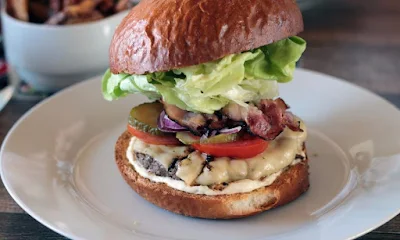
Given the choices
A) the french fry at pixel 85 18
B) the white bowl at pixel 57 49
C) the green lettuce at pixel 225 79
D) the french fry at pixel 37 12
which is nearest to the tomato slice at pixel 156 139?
the green lettuce at pixel 225 79

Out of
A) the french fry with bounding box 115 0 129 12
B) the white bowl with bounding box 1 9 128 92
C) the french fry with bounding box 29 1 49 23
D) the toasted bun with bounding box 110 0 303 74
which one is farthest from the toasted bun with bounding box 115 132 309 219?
the french fry with bounding box 29 1 49 23

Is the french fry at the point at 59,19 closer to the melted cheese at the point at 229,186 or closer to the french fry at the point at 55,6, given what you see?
the french fry at the point at 55,6

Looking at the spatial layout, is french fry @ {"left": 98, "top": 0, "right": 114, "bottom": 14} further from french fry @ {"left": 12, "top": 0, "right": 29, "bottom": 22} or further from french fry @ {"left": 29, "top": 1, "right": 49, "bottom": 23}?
french fry @ {"left": 12, "top": 0, "right": 29, "bottom": 22}

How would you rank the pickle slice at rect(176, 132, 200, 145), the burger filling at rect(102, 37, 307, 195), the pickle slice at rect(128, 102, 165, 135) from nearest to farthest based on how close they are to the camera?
the burger filling at rect(102, 37, 307, 195) < the pickle slice at rect(176, 132, 200, 145) < the pickle slice at rect(128, 102, 165, 135)

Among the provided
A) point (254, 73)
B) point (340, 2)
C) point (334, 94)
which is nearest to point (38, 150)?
point (254, 73)

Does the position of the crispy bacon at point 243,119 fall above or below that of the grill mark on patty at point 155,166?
above

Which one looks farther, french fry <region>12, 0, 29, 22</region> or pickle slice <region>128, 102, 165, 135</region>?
french fry <region>12, 0, 29, 22</region>
